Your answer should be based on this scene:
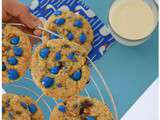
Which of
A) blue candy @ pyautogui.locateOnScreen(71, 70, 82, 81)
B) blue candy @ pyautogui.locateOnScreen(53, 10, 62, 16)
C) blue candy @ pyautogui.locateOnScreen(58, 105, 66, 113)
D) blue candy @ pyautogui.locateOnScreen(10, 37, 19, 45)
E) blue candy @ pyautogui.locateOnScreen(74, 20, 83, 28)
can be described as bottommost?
blue candy @ pyautogui.locateOnScreen(58, 105, 66, 113)

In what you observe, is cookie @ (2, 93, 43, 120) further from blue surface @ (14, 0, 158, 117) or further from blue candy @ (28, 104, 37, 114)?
blue surface @ (14, 0, 158, 117)

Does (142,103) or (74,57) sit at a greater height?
(74,57)

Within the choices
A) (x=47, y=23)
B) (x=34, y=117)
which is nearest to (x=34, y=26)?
(x=47, y=23)

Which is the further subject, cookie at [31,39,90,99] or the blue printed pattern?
the blue printed pattern

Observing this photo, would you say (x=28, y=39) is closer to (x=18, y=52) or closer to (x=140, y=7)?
(x=18, y=52)

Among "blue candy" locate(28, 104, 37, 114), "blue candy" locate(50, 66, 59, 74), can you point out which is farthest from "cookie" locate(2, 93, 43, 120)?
"blue candy" locate(50, 66, 59, 74)

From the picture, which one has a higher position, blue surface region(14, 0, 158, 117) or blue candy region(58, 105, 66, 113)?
blue candy region(58, 105, 66, 113)
